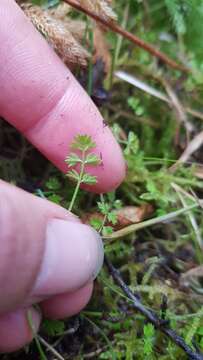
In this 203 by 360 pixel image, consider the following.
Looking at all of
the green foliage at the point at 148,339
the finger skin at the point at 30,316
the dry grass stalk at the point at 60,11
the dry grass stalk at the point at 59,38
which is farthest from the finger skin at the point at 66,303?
the dry grass stalk at the point at 60,11

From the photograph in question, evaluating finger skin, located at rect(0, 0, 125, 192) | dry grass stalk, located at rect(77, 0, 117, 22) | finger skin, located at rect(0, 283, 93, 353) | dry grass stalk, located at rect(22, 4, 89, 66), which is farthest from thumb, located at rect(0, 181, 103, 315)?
dry grass stalk, located at rect(77, 0, 117, 22)

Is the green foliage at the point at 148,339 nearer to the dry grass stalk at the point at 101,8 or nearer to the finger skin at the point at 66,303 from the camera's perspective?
the finger skin at the point at 66,303

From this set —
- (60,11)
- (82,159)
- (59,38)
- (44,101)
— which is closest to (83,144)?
(82,159)

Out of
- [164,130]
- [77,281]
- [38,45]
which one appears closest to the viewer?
[77,281]

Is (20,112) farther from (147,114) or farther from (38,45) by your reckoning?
(147,114)

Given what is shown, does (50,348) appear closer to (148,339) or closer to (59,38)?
(148,339)

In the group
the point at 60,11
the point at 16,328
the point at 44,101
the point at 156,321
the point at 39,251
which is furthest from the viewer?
the point at 60,11

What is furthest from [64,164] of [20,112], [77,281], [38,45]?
[77,281]
